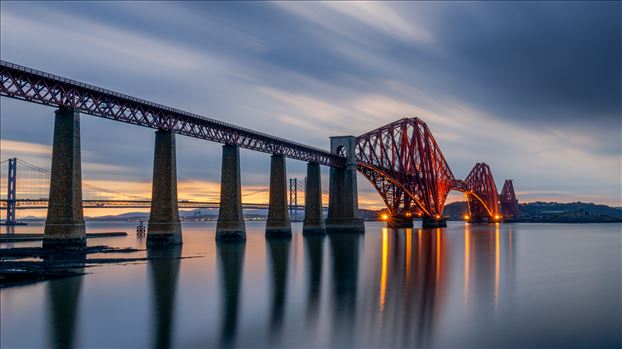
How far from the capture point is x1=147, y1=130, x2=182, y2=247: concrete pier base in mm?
57156

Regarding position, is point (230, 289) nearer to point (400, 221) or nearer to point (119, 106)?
point (119, 106)

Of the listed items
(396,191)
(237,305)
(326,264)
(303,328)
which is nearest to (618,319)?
(303,328)

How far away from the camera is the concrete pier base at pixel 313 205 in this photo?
94.3 m

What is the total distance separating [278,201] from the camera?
261ft

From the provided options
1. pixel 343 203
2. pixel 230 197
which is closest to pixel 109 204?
pixel 343 203

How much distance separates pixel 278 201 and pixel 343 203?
1058 inches

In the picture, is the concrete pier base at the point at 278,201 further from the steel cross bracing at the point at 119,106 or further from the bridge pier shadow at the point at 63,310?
the bridge pier shadow at the point at 63,310

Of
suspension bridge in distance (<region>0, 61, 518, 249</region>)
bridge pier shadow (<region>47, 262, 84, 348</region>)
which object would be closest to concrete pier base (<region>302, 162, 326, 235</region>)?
suspension bridge in distance (<region>0, 61, 518, 249</region>)

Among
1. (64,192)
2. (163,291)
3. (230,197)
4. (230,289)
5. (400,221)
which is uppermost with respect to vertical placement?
(230,197)

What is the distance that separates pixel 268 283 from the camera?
3384 centimetres

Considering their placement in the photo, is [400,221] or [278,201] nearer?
[278,201]

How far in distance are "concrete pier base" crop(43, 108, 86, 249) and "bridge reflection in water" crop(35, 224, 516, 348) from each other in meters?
6.98

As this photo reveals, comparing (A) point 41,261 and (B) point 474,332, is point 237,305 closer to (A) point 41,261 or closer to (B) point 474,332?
(B) point 474,332

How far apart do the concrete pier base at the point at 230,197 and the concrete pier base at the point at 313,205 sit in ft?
81.3
